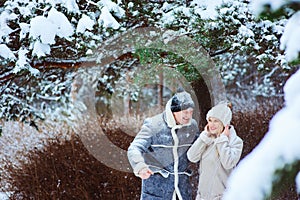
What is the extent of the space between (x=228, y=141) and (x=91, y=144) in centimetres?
317

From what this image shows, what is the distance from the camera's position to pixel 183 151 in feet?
11.7

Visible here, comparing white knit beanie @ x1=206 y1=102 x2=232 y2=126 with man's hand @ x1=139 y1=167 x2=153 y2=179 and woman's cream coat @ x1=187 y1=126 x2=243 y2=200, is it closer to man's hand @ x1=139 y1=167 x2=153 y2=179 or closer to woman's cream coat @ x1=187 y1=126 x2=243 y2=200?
woman's cream coat @ x1=187 y1=126 x2=243 y2=200

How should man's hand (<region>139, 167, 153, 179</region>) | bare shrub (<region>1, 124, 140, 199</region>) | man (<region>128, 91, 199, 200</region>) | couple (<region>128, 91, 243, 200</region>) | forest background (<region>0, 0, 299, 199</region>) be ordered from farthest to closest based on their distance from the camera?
bare shrub (<region>1, 124, 140, 199</region>)
forest background (<region>0, 0, 299, 199</region>)
man (<region>128, 91, 199, 200</region>)
couple (<region>128, 91, 243, 200</region>)
man's hand (<region>139, 167, 153, 179</region>)

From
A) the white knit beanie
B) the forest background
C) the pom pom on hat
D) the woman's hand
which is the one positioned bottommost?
the woman's hand

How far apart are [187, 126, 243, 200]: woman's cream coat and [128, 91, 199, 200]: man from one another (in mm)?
133

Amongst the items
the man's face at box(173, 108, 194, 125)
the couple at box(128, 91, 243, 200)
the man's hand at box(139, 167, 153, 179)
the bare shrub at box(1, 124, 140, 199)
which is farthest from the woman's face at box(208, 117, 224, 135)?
the bare shrub at box(1, 124, 140, 199)

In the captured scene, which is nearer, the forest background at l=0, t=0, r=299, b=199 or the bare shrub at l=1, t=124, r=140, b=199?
the forest background at l=0, t=0, r=299, b=199

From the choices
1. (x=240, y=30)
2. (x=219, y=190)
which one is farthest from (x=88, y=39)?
(x=219, y=190)

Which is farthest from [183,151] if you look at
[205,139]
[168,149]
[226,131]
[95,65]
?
[95,65]

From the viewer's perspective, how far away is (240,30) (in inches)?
178

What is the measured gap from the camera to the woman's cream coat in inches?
130

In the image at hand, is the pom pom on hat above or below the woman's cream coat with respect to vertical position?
above

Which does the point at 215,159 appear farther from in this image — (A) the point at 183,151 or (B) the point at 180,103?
(B) the point at 180,103

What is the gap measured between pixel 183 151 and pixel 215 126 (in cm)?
32
